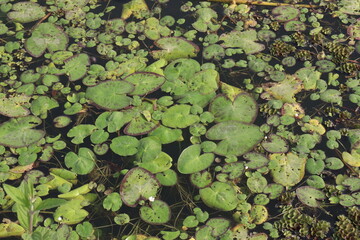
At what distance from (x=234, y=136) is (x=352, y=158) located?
805 millimetres

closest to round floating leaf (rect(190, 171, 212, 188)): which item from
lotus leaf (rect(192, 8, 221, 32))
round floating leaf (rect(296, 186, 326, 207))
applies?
round floating leaf (rect(296, 186, 326, 207))

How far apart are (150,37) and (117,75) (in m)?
Answer: 0.52

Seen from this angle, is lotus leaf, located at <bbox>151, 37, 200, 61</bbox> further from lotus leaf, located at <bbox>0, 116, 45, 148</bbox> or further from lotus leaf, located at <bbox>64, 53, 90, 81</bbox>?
lotus leaf, located at <bbox>0, 116, 45, 148</bbox>

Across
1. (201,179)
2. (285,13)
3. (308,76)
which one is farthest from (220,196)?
(285,13)

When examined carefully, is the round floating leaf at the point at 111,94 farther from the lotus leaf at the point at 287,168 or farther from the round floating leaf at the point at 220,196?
the lotus leaf at the point at 287,168

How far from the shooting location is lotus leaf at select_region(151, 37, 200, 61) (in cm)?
371

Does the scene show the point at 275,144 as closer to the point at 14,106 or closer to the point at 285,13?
the point at 285,13

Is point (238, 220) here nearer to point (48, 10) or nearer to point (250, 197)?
point (250, 197)

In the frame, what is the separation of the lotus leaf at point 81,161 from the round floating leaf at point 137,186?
0.91 feet

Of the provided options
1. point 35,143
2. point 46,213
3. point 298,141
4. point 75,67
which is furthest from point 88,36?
point 298,141

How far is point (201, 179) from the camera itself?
2965mm

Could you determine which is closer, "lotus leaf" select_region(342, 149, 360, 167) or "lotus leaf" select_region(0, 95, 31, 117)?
"lotus leaf" select_region(342, 149, 360, 167)

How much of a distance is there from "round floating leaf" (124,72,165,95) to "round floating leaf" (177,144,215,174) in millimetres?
623

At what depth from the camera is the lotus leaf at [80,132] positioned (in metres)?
3.17
